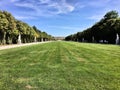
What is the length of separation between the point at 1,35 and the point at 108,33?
40037mm

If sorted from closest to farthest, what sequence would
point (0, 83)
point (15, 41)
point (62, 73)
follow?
point (0, 83) < point (62, 73) < point (15, 41)

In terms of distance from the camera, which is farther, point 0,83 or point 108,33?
point 108,33

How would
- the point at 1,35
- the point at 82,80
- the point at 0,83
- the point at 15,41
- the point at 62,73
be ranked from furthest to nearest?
1. the point at 15,41
2. the point at 1,35
3. the point at 62,73
4. the point at 82,80
5. the point at 0,83

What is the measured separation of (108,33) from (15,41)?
33436 mm

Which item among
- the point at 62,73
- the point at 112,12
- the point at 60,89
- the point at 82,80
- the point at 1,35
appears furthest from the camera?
the point at 112,12

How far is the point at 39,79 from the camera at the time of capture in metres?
7.70

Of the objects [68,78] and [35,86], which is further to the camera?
[68,78]

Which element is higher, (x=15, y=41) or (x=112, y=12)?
(x=112, y=12)

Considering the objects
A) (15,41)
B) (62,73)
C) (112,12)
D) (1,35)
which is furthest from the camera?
(112,12)

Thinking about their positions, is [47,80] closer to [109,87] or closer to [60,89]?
[60,89]

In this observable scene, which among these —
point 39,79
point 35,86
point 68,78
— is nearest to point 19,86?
point 35,86

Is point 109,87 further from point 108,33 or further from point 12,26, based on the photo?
point 108,33

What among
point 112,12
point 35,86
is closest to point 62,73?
point 35,86

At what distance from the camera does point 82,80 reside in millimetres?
7617
